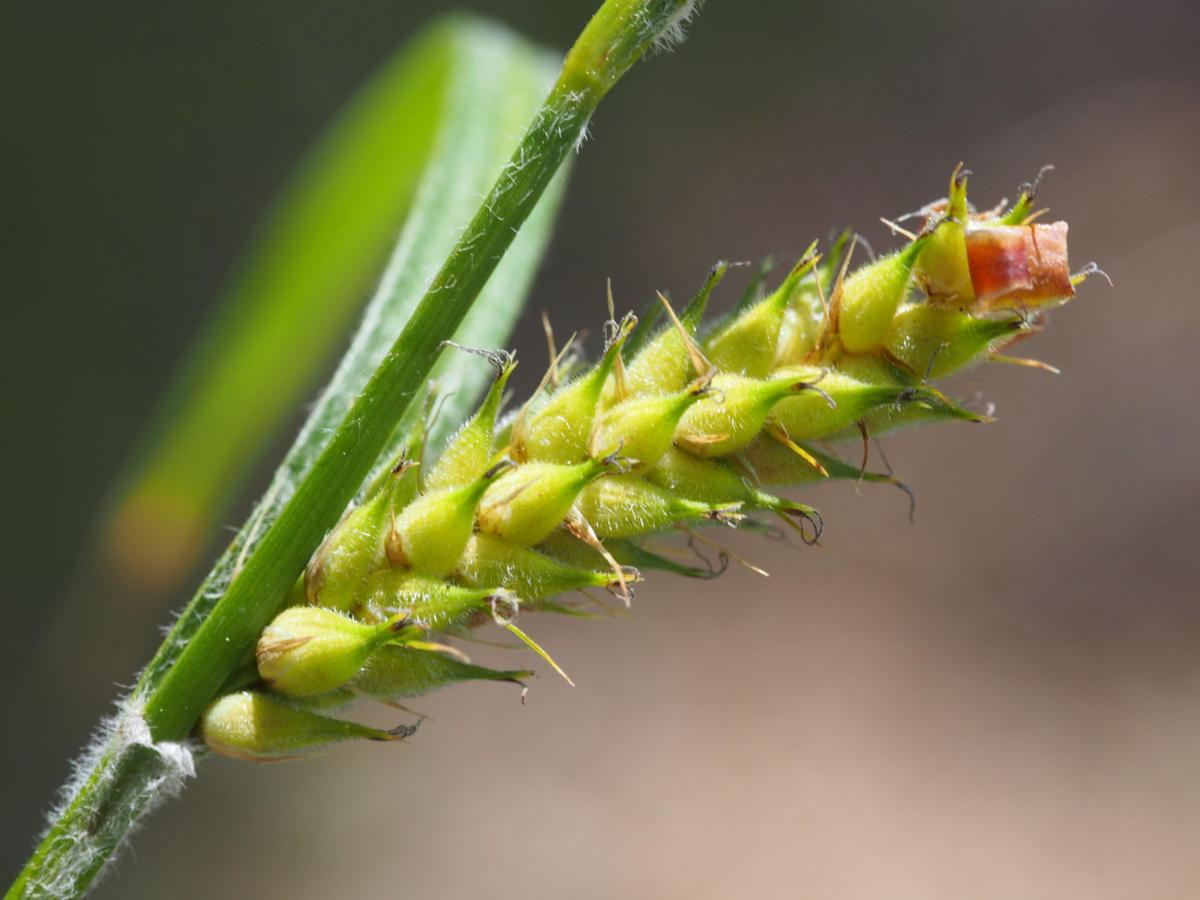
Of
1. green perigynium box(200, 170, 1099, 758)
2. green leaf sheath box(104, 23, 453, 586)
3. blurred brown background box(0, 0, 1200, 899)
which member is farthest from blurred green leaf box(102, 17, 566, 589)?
blurred brown background box(0, 0, 1200, 899)

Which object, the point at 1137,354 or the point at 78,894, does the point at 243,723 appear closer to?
the point at 78,894

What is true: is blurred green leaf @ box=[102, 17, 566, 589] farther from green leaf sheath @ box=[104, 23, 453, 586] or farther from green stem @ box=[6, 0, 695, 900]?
green stem @ box=[6, 0, 695, 900]

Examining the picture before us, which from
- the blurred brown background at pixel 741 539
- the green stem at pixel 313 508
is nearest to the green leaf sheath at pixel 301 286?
the green stem at pixel 313 508

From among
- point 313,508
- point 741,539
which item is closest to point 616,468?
point 313,508

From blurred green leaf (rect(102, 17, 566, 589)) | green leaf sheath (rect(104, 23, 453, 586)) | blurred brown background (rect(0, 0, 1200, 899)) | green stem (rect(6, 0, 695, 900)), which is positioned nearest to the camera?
green stem (rect(6, 0, 695, 900))

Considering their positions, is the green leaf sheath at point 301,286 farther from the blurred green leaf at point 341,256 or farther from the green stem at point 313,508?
the green stem at point 313,508

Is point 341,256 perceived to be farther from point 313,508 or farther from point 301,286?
point 313,508
